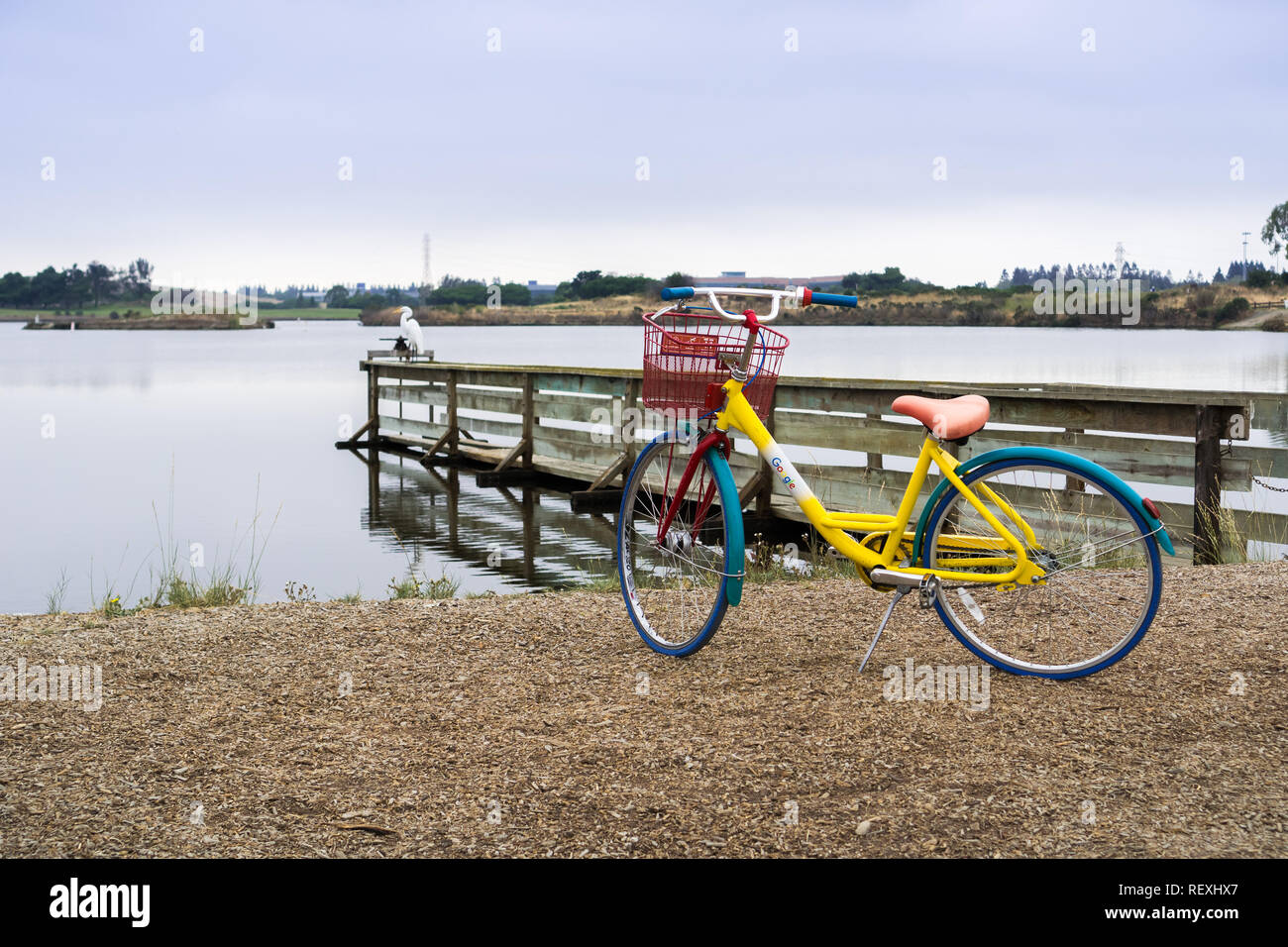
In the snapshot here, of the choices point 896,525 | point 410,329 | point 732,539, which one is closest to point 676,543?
point 732,539

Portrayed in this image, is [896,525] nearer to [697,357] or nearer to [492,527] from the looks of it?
[697,357]

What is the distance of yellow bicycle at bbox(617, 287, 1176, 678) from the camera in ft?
13.2

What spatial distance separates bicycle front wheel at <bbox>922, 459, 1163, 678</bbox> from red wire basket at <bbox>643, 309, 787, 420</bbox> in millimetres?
894

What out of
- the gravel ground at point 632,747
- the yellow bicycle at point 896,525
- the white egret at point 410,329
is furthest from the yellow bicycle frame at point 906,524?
the white egret at point 410,329

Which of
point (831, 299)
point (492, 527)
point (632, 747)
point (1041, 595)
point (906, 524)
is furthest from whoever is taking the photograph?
point (492, 527)

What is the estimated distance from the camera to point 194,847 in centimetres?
295

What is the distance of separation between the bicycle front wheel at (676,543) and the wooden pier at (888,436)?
146 inches

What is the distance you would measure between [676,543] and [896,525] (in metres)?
1.01

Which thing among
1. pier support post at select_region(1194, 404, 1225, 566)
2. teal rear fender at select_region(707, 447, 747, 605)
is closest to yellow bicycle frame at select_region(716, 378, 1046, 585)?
teal rear fender at select_region(707, 447, 747, 605)

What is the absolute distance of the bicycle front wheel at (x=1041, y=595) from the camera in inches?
158

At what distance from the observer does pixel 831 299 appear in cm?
463
